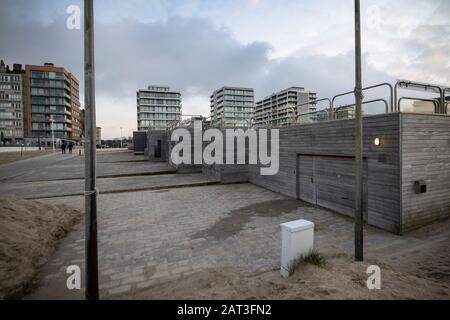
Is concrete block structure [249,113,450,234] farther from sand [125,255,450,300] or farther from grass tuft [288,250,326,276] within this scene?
grass tuft [288,250,326,276]

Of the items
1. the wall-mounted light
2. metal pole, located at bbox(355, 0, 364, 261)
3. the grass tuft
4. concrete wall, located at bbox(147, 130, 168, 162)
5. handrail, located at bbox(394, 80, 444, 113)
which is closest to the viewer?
the grass tuft

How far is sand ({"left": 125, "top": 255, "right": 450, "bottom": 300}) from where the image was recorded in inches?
134

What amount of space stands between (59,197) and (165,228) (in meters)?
7.46

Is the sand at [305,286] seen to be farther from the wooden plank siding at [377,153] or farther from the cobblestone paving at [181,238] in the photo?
the wooden plank siding at [377,153]

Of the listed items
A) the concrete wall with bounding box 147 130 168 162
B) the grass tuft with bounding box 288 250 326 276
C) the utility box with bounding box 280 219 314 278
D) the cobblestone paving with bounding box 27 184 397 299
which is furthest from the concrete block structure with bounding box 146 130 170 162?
the grass tuft with bounding box 288 250 326 276

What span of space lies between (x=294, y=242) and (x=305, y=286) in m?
0.76

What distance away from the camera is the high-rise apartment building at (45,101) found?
257ft

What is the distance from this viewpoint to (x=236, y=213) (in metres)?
8.38

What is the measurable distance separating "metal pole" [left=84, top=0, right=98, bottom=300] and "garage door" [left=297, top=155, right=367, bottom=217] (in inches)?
288

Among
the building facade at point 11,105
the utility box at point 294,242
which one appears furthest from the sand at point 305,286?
the building facade at point 11,105

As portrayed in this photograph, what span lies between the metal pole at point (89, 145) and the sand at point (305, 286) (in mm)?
913

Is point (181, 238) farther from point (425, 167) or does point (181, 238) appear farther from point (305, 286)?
point (425, 167)
